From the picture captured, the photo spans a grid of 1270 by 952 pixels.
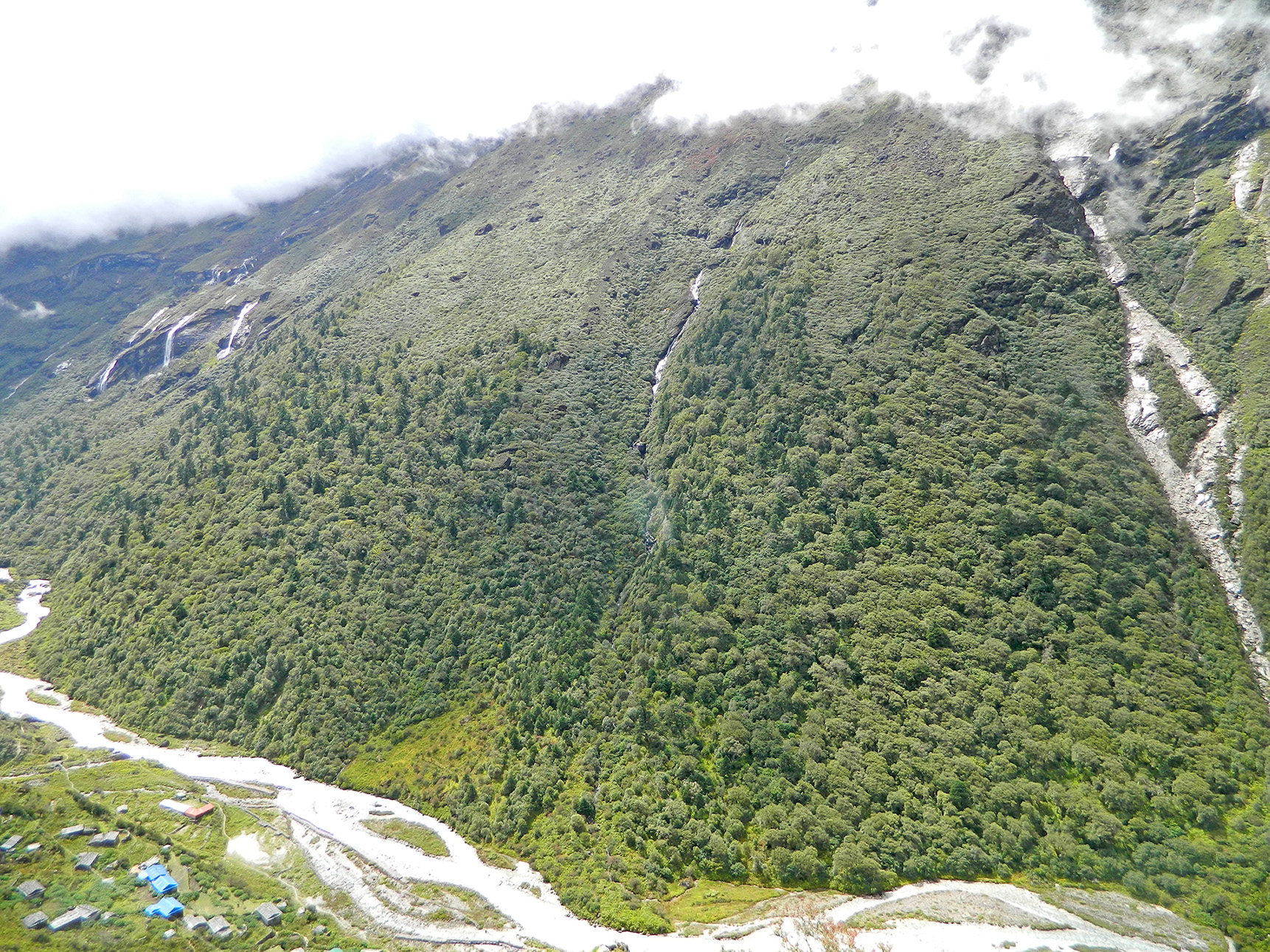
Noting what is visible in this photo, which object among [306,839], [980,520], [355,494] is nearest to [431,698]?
[306,839]

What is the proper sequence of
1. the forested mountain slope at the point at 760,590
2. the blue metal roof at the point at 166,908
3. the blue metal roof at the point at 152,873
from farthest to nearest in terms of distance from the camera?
the forested mountain slope at the point at 760,590
the blue metal roof at the point at 152,873
the blue metal roof at the point at 166,908

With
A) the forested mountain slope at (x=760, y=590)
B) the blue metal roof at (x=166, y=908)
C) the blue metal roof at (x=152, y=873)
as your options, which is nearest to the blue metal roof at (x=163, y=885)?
the blue metal roof at (x=152, y=873)

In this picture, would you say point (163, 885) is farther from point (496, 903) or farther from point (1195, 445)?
point (1195, 445)

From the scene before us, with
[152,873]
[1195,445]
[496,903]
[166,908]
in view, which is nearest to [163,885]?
[152,873]

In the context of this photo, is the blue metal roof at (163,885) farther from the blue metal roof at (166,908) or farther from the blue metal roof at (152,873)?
the blue metal roof at (166,908)

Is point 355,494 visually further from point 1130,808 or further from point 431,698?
point 1130,808
